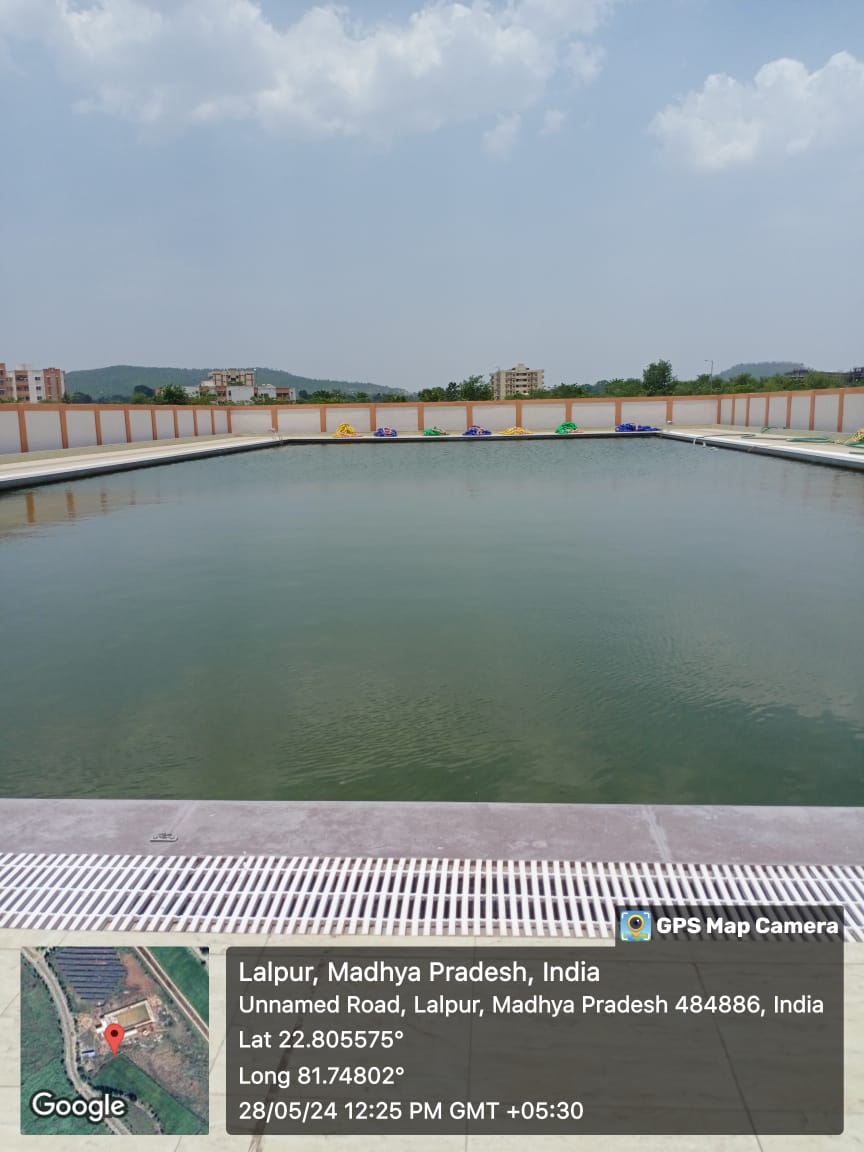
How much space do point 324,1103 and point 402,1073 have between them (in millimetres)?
181

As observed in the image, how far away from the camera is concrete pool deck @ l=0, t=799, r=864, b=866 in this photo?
2.74 meters

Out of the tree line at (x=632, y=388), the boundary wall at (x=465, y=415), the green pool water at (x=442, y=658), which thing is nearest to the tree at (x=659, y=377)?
the tree line at (x=632, y=388)

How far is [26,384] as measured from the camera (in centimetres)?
12556

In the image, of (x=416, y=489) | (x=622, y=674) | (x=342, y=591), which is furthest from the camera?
(x=416, y=489)

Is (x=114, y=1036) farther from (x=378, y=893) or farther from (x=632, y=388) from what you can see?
(x=632, y=388)

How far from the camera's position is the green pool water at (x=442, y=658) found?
379 cm

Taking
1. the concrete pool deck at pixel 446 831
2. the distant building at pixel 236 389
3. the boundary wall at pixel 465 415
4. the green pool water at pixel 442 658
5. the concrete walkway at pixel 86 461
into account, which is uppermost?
the distant building at pixel 236 389

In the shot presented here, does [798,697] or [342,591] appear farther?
[342,591]

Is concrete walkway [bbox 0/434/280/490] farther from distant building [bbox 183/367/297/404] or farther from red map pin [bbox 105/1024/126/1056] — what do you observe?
distant building [bbox 183/367/297/404]

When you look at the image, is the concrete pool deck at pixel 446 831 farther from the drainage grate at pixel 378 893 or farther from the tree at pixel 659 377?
the tree at pixel 659 377

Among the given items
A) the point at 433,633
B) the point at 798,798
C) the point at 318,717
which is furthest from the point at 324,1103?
the point at 433,633

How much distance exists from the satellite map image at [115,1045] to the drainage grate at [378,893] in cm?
22

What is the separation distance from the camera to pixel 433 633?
233 inches

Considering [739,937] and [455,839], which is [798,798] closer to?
[739,937]
